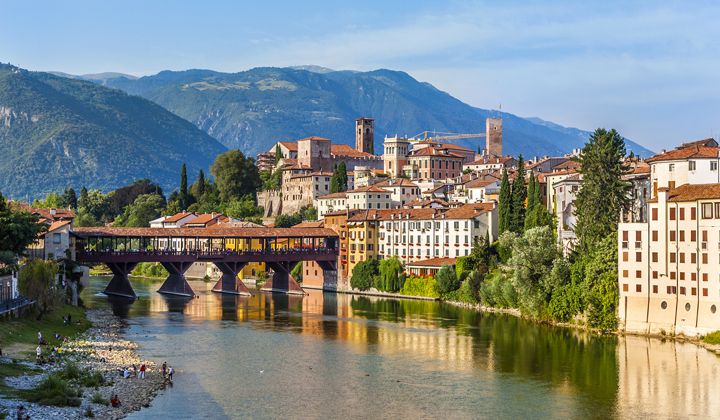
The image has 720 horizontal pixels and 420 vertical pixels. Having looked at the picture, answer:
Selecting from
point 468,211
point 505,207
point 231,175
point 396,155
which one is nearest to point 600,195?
point 505,207

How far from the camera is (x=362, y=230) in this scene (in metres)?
113

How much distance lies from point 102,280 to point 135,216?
39491 millimetres

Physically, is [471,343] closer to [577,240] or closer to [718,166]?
[577,240]

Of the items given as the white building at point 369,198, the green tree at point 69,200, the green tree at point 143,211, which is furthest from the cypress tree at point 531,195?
the green tree at point 69,200

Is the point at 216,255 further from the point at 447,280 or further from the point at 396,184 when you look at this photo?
the point at 396,184

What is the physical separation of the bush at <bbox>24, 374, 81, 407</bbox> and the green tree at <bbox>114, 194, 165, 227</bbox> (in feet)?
403

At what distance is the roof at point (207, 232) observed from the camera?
103000mm

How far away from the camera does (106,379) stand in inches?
1930

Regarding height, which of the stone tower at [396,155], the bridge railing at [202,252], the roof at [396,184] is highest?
the stone tower at [396,155]

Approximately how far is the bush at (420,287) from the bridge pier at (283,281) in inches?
544

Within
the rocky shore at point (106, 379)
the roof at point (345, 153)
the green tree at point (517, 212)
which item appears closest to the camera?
the rocky shore at point (106, 379)

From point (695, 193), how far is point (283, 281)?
5705 cm

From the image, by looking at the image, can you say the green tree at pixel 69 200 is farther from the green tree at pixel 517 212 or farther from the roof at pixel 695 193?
the roof at pixel 695 193

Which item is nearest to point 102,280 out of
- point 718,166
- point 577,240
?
point 577,240
